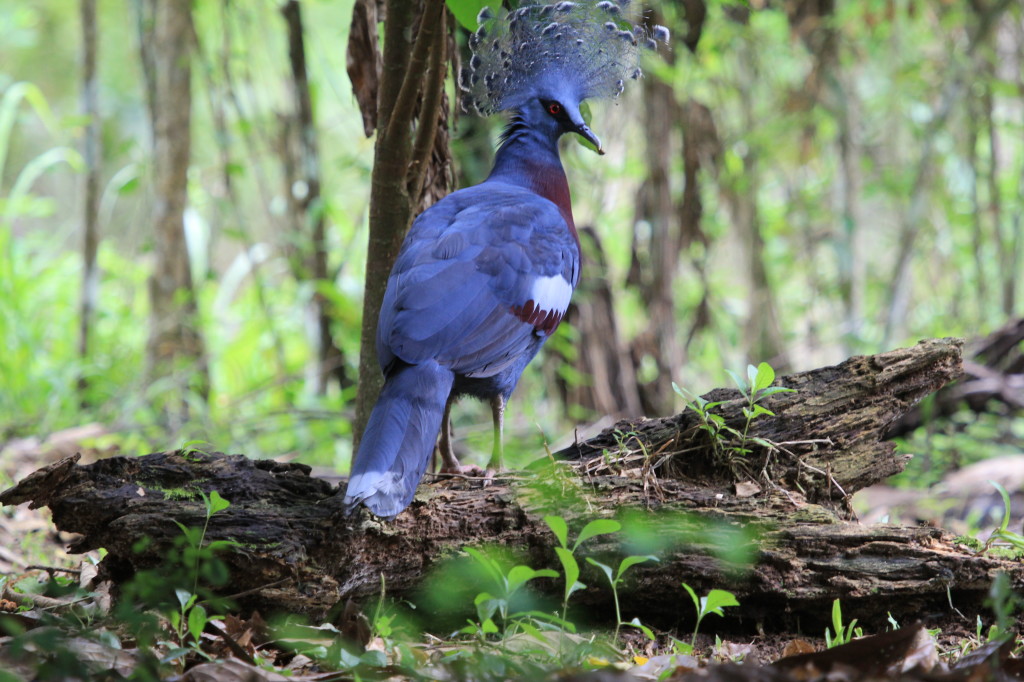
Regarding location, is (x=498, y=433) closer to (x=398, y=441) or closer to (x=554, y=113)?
(x=398, y=441)

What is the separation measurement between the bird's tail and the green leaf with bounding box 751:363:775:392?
93cm

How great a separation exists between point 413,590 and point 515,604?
0.94 feet

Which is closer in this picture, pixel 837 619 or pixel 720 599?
pixel 720 599

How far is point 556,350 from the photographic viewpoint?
576 centimetres

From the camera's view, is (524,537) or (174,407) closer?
(524,537)

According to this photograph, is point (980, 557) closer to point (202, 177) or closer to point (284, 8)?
point (284, 8)

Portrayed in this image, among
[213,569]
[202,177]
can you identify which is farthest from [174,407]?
[213,569]

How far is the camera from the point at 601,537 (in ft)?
8.13

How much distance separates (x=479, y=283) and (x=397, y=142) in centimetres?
53

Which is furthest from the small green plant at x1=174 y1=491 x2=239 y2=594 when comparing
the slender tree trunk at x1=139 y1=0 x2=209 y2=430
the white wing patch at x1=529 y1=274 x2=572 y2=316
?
the slender tree trunk at x1=139 y1=0 x2=209 y2=430

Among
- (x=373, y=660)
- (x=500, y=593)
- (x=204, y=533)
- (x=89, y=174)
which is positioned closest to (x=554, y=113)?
(x=500, y=593)

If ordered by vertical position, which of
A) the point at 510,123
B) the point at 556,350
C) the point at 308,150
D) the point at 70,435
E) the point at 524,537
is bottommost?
the point at 524,537

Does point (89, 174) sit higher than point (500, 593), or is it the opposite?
point (89, 174)

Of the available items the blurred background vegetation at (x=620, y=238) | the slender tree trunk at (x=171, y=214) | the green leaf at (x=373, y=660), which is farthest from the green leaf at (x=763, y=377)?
the slender tree trunk at (x=171, y=214)
